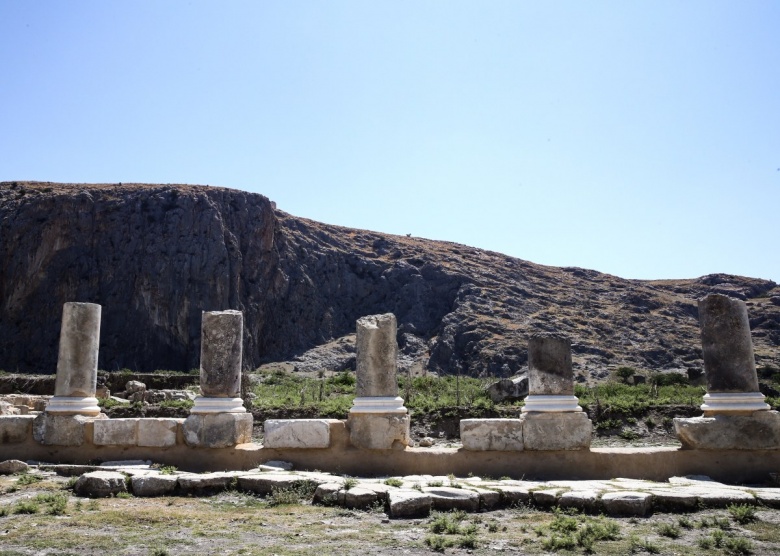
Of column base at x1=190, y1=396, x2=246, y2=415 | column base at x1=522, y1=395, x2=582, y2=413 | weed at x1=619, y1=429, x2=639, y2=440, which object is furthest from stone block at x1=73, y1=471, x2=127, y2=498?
weed at x1=619, y1=429, x2=639, y2=440

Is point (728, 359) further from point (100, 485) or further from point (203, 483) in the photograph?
point (100, 485)

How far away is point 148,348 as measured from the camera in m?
42.3

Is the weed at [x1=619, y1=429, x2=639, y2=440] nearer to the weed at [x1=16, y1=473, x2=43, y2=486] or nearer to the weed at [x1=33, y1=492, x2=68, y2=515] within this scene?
the weed at [x1=16, y1=473, x2=43, y2=486]

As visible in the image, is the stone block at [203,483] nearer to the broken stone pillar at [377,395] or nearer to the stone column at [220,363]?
the stone column at [220,363]

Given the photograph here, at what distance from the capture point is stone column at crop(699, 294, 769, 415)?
29.8 feet

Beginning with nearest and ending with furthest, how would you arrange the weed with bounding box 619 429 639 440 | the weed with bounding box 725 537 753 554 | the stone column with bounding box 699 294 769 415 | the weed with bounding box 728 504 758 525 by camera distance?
the weed with bounding box 725 537 753 554 → the weed with bounding box 728 504 758 525 → the stone column with bounding box 699 294 769 415 → the weed with bounding box 619 429 639 440

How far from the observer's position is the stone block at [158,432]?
9.80m

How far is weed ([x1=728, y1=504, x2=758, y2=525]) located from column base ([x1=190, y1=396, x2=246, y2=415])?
21.7 ft

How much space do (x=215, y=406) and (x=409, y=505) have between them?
4.17 m

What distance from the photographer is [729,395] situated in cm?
914

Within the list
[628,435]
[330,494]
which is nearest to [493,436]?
[330,494]

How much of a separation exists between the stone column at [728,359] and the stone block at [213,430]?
6.64m

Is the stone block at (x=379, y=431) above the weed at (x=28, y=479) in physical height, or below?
above

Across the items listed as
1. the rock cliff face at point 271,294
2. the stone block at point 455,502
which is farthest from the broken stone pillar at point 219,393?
the rock cliff face at point 271,294
